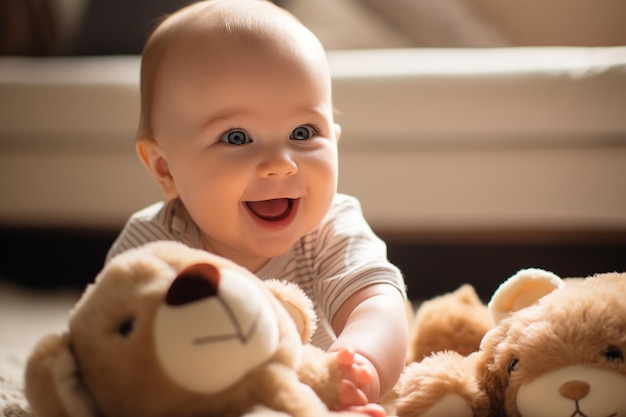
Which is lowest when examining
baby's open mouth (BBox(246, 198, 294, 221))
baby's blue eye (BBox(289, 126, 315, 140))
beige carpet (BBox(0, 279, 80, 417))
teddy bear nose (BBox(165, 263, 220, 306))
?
beige carpet (BBox(0, 279, 80, 417))

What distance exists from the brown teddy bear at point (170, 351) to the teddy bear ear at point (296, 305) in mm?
60

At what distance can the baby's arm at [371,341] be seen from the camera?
0.63 m

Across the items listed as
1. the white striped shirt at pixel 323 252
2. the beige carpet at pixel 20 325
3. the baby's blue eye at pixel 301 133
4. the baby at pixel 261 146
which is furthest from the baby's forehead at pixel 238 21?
the beige carpet at pixel 20 325

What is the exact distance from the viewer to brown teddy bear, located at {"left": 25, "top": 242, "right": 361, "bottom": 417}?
1.63 feet

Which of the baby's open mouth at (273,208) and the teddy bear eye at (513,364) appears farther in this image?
the baby's open mouth at (273,208)

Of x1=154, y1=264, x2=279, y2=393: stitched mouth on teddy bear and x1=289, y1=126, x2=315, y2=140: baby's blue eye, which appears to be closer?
x1=154, y1=264, x2=279, y2=393: stitched mouth on teddy bear

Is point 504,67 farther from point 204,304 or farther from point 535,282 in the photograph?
point 204,304

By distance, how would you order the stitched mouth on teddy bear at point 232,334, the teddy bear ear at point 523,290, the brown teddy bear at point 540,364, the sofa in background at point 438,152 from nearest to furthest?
the stitched mouth on teddy bear at point 232,334 → the brown teddy bear at point 540,364 → the teddy bear ear at point 523,290 → the sofa in background at point 438,152

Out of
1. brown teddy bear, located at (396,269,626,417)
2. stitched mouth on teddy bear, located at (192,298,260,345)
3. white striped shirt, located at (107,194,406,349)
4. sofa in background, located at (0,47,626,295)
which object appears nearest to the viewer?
stitched mouth on teddy bear, located at (192,298,260,345)

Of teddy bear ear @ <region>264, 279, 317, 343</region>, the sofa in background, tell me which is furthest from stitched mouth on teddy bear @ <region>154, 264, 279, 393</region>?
the sofa in background

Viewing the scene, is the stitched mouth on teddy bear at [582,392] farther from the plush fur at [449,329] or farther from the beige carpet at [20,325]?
the beige carpet at [20,325]

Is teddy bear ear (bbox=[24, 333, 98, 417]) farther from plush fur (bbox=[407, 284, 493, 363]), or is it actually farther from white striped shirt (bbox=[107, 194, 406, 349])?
plush fur (bbox=[407, 284, 493, 363])

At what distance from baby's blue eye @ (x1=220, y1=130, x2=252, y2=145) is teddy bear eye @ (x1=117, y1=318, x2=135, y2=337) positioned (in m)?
0.32

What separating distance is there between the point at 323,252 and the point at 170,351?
1.41 ft
